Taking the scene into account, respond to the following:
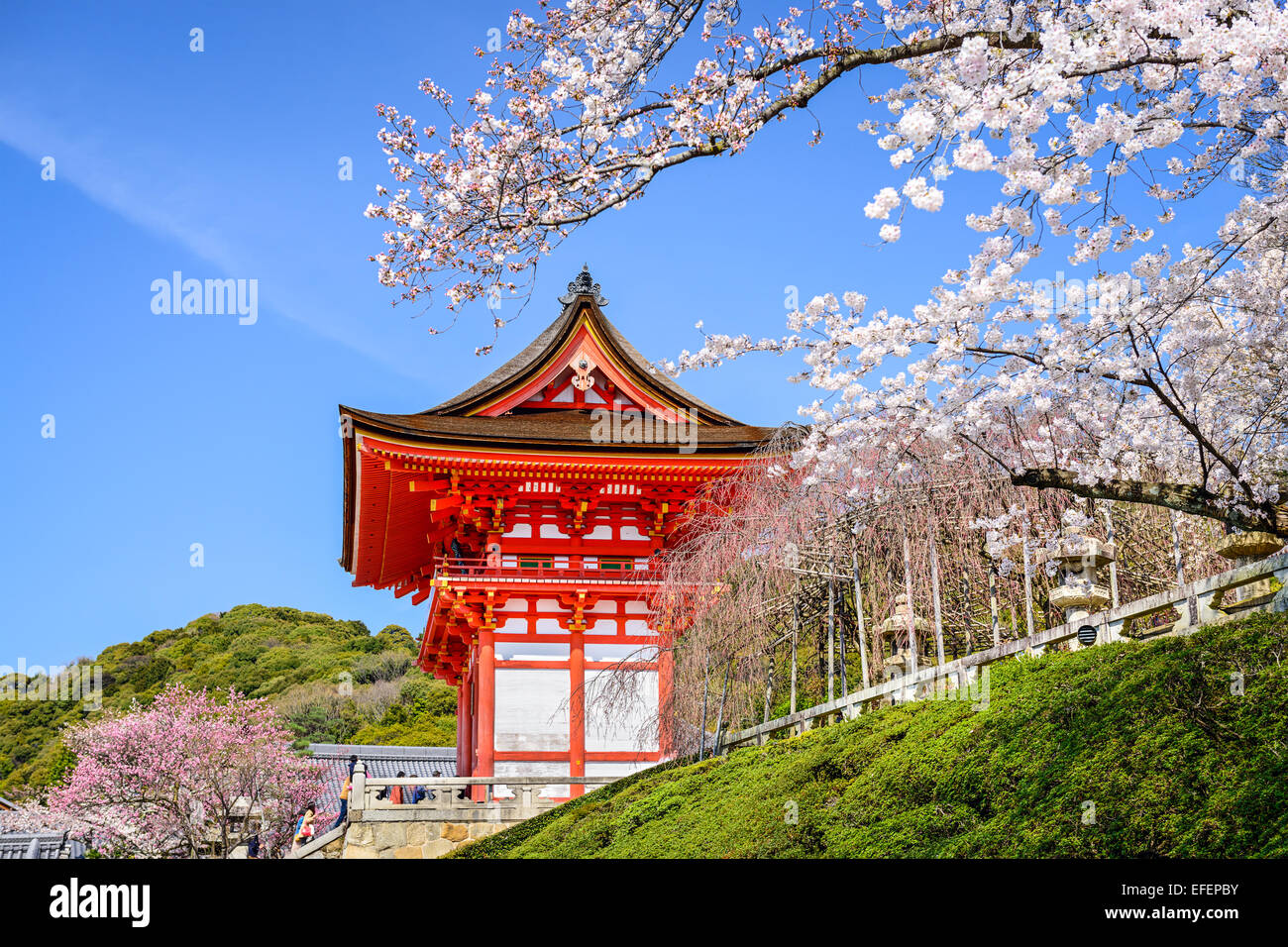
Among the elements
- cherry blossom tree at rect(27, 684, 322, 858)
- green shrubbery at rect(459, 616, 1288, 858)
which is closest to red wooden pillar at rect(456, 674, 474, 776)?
cherry blossom tree at rect(27, 684, 322, 858)

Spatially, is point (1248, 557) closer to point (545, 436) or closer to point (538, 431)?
point (545, 436)

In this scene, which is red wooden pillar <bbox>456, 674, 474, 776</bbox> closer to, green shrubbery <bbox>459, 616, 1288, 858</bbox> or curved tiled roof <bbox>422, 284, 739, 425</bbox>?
curved tiled roof <bbox>422, 284, 739, 425</bbox>

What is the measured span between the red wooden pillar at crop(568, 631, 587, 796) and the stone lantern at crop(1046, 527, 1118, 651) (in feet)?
24.1

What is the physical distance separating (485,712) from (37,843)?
9.94 meters

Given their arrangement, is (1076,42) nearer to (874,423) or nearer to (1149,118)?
(1149,118)

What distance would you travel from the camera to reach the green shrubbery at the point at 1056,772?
609 centimetres

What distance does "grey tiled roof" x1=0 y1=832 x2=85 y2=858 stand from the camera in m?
19.6

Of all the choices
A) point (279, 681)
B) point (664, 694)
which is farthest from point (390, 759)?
point (664, 694)

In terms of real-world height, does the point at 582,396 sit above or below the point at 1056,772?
above

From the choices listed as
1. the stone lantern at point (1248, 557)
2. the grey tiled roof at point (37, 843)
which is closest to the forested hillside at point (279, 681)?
the grey tiled roof at point (37, 843)

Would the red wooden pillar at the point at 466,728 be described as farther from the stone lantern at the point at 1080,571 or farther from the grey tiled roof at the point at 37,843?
the stone lantern at the point at 1080,571

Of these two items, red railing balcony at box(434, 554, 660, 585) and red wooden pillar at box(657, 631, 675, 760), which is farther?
red railing balcony at box(434, 554, 660, 585)

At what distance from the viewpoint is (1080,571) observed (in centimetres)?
957

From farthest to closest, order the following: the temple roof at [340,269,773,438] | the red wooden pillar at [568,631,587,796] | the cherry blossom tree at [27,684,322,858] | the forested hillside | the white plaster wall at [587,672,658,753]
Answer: the forested hillside, the cherry blossom tree at [27,684,322,858], the temple roof at [340,269,773,438], the white plaster wall at [587,672,658,753], the red wooden pillar at [568,631,587,796]
